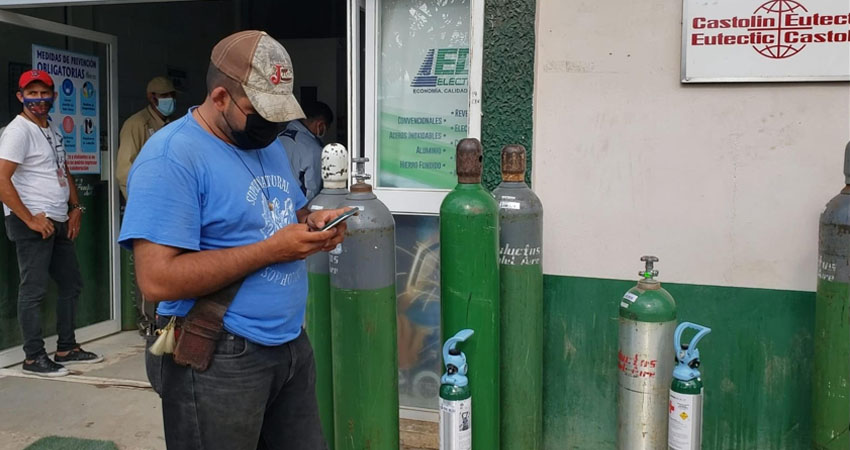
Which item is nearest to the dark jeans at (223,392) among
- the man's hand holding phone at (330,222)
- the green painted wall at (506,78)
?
the man's hand holding phone at (330,222)

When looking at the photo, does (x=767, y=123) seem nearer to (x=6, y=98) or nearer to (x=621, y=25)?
(x=621, y=25)

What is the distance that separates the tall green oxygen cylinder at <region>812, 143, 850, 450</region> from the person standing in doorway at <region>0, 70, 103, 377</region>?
4517 millimetres

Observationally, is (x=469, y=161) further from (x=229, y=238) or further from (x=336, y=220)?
(x=229, y=238)

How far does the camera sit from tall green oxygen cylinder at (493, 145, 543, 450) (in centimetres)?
325

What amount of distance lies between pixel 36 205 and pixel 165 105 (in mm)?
1316

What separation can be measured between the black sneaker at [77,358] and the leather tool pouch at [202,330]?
11.9ft

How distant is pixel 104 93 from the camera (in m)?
5.84

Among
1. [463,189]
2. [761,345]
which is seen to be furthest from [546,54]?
[761,345]

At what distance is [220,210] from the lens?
2074 millimetres

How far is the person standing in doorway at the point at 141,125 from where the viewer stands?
564cm

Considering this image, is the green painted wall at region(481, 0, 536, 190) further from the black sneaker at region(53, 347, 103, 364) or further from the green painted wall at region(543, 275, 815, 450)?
the black sneaker at region(53, 347, 103, 364)

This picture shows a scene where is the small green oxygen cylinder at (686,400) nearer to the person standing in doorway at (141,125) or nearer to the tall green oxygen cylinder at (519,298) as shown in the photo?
the tall green oxygen cylinder at (519,298)

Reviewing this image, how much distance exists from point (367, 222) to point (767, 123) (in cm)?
186

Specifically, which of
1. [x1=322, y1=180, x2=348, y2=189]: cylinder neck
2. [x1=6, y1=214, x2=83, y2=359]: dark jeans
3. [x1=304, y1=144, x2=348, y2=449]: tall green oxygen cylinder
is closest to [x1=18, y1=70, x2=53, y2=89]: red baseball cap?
[x1=6, y1=214, x2=83, y2=359]: dark jeans
